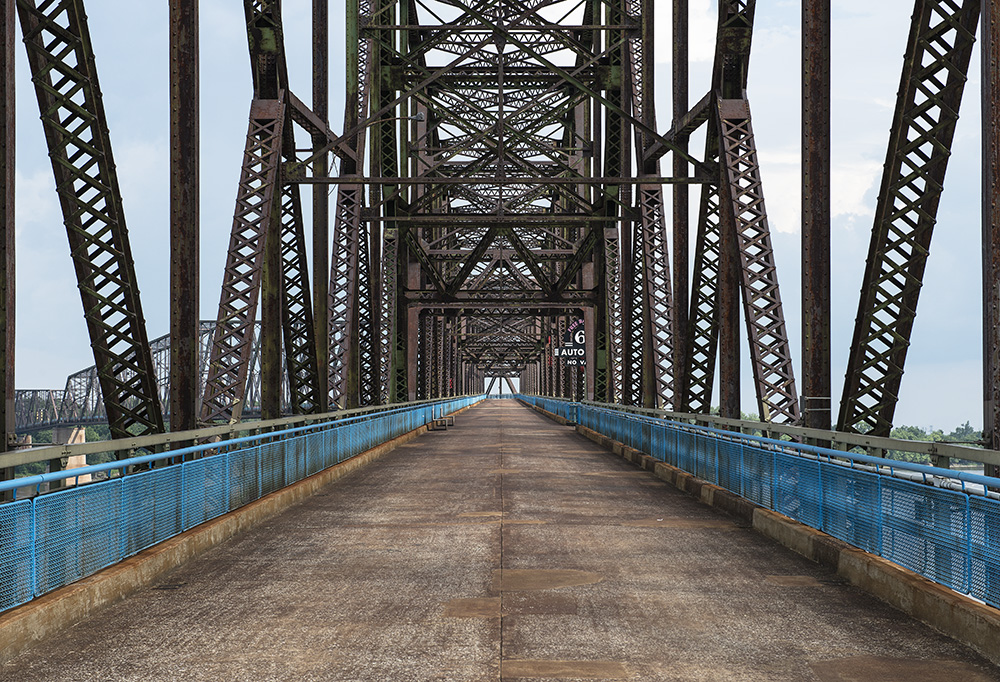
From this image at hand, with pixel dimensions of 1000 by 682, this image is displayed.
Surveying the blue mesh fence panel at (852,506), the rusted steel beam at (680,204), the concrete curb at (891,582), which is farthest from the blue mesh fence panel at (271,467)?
the rusted steel beam at (680,204)

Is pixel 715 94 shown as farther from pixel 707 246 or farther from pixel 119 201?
pixel 119 201

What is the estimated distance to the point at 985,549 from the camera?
278 inches

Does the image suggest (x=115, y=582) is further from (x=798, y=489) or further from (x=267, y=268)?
(x=267, y=268)

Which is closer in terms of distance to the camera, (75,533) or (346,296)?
(75,533)

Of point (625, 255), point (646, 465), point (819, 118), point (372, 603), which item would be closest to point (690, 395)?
point (646, 465)

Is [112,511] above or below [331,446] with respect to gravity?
above

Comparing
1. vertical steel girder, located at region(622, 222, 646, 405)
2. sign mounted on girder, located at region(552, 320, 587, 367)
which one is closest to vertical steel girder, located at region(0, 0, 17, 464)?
vertical steel girder, located at region(622, 222, 646, 405)

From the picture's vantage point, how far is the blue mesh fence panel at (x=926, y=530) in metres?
7.46

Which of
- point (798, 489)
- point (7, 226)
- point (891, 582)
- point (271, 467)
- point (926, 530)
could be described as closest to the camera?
point (926, 530)

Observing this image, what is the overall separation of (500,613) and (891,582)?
122 inches

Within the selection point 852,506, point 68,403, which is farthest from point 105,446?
point 68,403

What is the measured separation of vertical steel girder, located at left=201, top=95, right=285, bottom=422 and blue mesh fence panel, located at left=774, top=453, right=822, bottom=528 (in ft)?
28.6

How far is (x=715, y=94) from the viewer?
63.5ft

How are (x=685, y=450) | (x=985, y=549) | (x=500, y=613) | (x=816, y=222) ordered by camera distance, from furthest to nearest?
(x=685, y=450) < (x=816, y=222) < (x=500, y=613) < (x=985, y=549)
